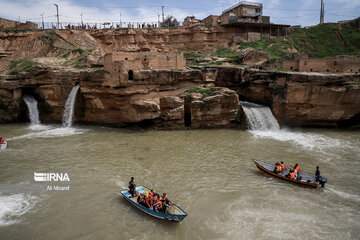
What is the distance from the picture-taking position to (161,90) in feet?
66.1

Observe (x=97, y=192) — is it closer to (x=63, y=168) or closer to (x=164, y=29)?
(x=63, y=168)

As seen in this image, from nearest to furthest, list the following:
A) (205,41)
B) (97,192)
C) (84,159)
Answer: (97,192) → (84,159) → (205,41)

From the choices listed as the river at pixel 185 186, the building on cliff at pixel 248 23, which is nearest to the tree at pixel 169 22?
the building on cliff at pixel 248 23

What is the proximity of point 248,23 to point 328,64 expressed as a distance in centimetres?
1576

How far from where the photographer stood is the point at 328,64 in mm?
22469

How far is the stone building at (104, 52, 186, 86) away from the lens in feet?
62.6

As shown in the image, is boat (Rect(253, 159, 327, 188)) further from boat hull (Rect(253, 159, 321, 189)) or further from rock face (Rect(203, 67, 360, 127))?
rock face (Rect(203, 67, 360, 127))

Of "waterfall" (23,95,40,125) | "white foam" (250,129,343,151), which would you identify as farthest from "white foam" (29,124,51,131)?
"white foam" (250,129,343,151)

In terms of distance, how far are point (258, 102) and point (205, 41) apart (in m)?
16.3

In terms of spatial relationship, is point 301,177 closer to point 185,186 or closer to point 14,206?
point 185,186

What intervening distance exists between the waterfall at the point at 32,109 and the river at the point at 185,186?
3.83 meters

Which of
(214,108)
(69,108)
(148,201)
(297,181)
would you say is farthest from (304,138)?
(69,108)

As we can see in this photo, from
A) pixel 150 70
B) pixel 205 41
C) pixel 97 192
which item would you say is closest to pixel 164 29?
pixel 205 41

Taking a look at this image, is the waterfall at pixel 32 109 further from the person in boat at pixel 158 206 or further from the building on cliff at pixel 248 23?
the building on cliff at pixel 248 23
